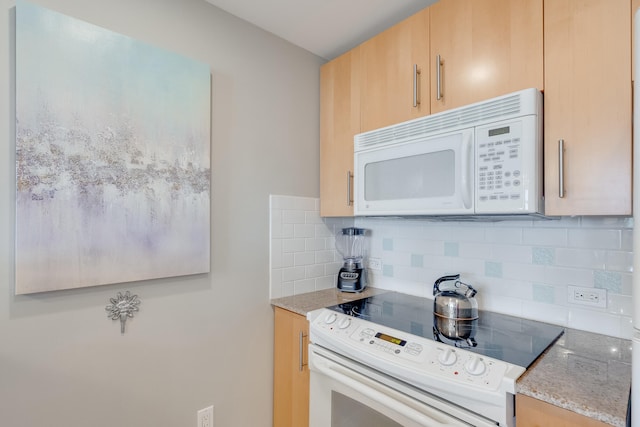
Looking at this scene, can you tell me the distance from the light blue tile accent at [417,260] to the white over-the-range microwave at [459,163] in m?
0.47

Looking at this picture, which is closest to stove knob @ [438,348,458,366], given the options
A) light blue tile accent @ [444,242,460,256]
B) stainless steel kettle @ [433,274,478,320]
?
stainless steel kettle @ [433,274,478,320]

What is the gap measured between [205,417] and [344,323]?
0.81 meters

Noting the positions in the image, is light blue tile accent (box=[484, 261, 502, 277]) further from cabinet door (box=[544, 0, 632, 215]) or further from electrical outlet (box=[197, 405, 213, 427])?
electrical outlet (box=[197, 405, 213, 427])

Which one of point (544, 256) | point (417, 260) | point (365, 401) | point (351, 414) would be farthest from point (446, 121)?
point (351, 414)

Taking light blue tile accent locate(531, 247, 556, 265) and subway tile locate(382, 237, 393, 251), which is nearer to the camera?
light blue tile accent locate(531, 247, 556, 265)

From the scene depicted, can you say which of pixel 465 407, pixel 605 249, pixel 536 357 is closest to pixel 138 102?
pixel 465 407

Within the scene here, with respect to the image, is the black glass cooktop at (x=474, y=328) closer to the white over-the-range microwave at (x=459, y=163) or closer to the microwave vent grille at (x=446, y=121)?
the white over-the-range microwave at (x=459, y=163)

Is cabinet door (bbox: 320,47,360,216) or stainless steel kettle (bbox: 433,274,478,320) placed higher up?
cabinet door (bbox: 320,47,360,216)

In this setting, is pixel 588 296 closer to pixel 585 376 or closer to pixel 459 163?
pixel 585 376

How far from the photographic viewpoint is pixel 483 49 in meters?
1.30

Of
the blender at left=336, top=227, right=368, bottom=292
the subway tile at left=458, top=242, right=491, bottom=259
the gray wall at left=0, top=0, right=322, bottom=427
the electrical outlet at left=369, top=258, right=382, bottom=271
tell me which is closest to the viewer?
the gray wall at left=0, top=0, right=322, bottom=427

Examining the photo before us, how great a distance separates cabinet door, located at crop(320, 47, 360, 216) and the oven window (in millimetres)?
917

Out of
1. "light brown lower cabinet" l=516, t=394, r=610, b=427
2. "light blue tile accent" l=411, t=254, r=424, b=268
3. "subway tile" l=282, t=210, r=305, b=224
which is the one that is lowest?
"light brown lower cabinet" l=516, t=394, r=610, b=427

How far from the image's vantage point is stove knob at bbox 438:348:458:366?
1061 mm
